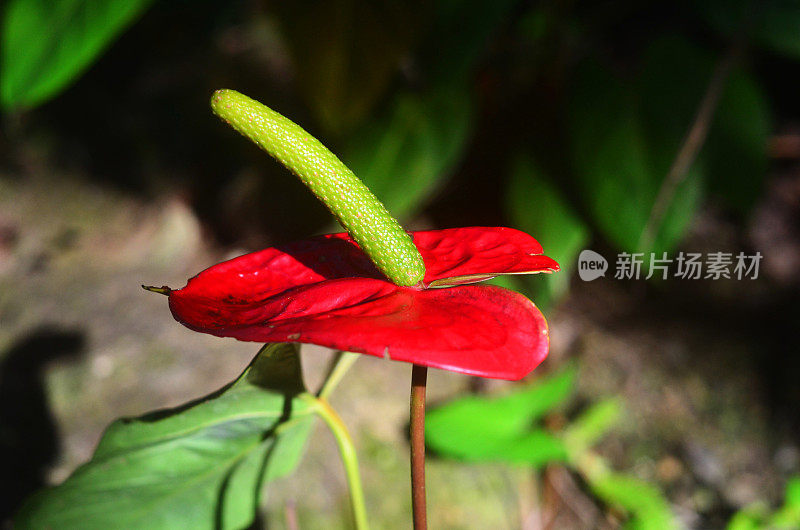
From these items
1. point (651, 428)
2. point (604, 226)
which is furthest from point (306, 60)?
point (651, 428)

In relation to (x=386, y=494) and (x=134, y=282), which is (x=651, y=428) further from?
(x=134, y=282)

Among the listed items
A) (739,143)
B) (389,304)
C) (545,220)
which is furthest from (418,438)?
(739,143)

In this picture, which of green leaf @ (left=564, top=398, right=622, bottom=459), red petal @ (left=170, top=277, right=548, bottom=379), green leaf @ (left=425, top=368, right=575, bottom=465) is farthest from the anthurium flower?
green leaf @ (left=564, top=398, right=622, bottom=459)

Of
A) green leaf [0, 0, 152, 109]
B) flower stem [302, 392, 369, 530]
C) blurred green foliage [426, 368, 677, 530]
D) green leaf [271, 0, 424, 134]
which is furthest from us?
blurred green foliage [426, 368, 677, 530]

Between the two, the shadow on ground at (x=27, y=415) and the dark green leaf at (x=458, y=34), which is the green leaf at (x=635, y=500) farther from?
the shadow on ground at (x=27, y=415)

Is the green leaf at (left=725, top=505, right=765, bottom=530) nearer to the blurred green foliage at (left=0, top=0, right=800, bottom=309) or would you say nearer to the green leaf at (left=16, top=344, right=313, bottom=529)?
the blurred green foliage at (left=0, top=0, right=800, bottom=309)

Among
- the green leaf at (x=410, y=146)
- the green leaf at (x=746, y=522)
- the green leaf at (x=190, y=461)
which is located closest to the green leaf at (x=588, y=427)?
the green leaf at (x=746, y=522)
